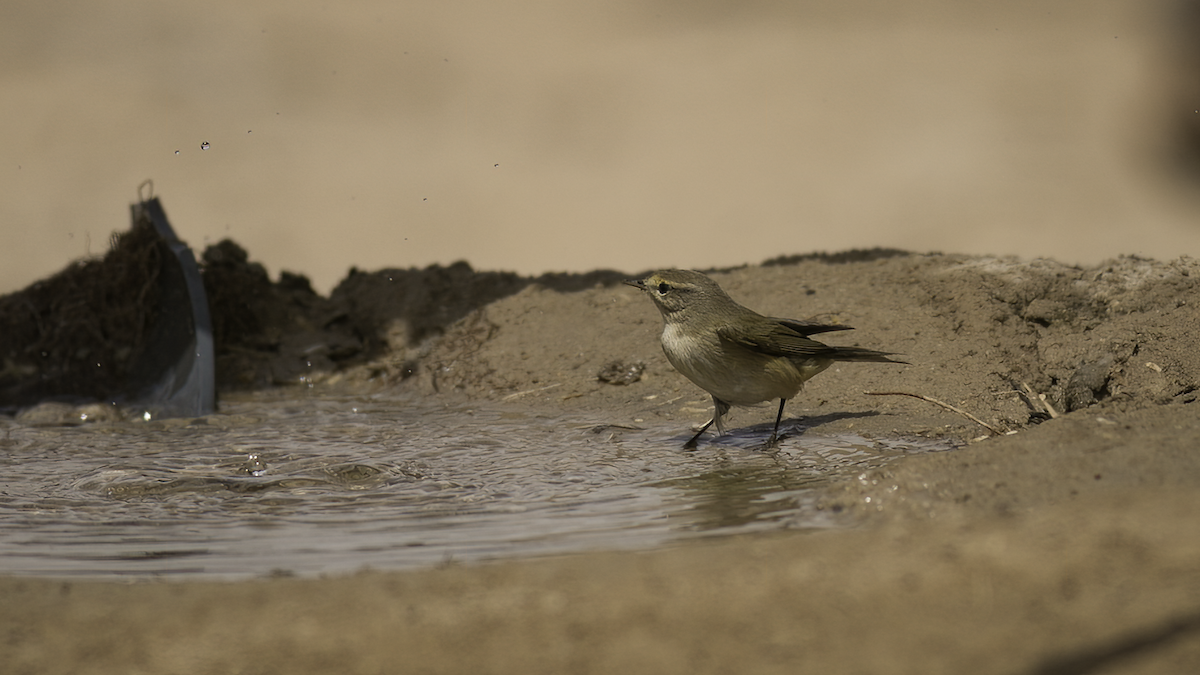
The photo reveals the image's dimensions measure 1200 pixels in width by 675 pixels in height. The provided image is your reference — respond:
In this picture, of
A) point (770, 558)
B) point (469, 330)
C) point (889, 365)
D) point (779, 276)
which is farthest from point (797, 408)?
point (770, 558)

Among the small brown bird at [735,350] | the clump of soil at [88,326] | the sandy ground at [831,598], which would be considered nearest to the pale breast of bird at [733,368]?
the small brown bird at [735,350]

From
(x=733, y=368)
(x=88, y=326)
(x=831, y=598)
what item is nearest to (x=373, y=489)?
(x=733, y=368)

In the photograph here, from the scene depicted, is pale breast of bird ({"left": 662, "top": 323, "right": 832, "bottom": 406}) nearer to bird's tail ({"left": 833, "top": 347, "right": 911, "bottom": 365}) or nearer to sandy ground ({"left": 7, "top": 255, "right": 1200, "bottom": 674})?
bird's tail ({"left": 833, "top": 347, "right": 911, "bottom": 365})

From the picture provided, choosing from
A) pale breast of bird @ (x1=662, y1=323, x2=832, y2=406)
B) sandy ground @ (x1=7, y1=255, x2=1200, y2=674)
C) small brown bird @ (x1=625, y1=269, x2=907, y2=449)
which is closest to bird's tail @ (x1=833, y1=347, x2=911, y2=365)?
small brown bird @ (x1=625, y1=269, x2=907, y2=449)

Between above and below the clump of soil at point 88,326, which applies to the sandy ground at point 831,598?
below

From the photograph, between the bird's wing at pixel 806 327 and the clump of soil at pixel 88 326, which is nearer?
the bird's wing at pixel 806 327

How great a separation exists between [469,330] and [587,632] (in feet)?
16.9

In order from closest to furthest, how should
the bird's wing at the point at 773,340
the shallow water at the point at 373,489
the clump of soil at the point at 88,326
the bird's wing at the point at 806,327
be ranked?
the shallow water at the point at 373,489, the bird's wing at the point at 773,340, the bird's wing at the point at 806,327, the clump of soil at the point at 88,326

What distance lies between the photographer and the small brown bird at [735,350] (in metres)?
5.14

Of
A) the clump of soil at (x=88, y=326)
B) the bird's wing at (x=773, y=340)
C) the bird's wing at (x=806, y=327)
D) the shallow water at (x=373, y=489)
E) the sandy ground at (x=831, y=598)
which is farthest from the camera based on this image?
the clump of soil at (x=88, y=326)

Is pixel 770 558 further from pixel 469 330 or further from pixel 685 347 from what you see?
pixel 469 330

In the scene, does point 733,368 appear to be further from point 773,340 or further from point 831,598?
point 831,598

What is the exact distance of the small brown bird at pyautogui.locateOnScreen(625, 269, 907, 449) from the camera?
514 centimetres

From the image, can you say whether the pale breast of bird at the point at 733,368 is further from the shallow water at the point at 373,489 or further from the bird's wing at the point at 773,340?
the shallow water at the point at 373,489
